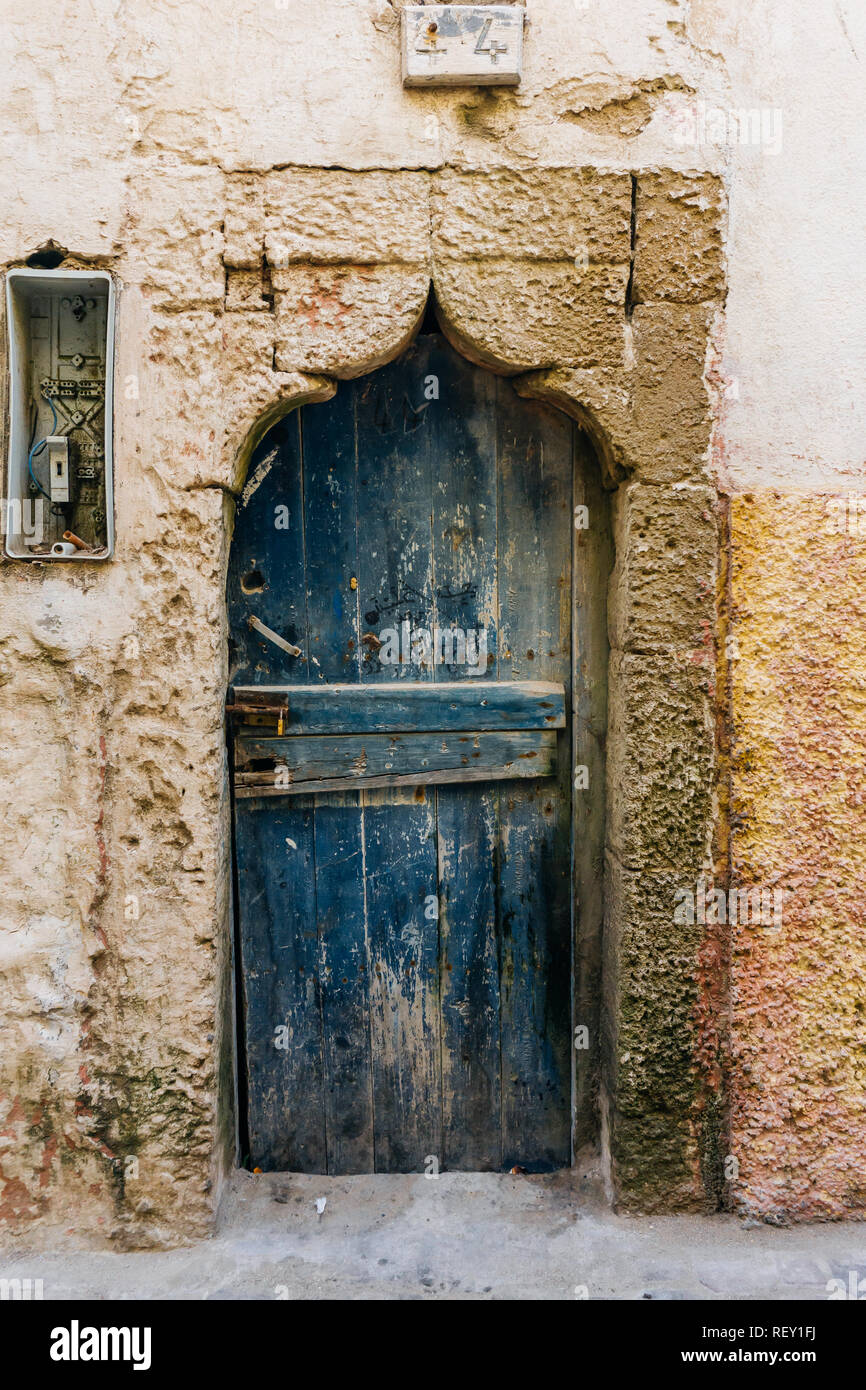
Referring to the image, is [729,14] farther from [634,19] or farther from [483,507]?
[483,507]

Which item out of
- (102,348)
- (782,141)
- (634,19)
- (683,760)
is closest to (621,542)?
(683,760)

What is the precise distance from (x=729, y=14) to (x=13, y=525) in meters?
2.07

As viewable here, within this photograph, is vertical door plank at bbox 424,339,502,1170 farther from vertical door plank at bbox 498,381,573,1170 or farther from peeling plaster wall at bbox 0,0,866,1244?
peeling plaster wall at bbox 0,0,866,1244

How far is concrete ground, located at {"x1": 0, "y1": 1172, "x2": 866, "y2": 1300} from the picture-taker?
1.85 m

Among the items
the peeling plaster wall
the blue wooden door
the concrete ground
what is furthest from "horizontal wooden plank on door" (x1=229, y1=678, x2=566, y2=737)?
the concrete ground

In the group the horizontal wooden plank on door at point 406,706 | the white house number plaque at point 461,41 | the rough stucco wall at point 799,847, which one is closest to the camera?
the white house number plaque at point 461,41

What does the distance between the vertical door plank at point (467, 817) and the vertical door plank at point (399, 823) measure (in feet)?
0.11

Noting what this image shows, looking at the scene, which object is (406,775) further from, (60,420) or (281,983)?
(60,420)

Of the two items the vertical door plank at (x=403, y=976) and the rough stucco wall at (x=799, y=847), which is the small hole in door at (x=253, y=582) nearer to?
the vertical door plank at (x=403, y=976)

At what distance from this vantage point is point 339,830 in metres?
2.19

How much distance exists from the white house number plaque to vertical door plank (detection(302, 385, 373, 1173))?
2.38 feet

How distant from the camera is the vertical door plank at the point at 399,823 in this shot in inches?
84.1
